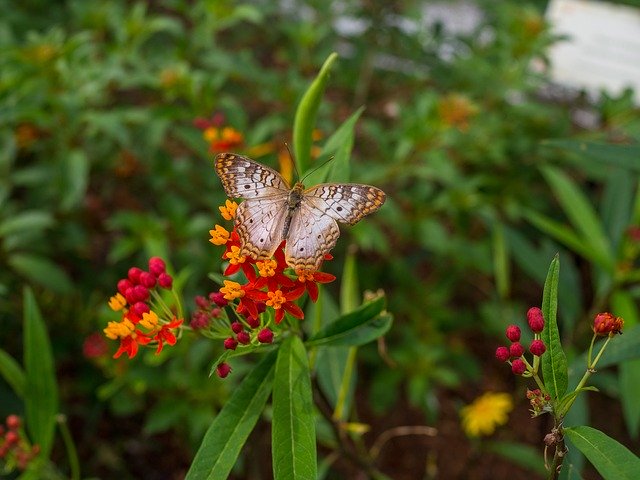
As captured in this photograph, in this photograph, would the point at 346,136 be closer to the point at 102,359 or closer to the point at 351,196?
the point at 351,196

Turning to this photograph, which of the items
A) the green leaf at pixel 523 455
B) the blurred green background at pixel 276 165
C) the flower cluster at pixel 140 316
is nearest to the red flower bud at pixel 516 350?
the flower cluster at pixel 140 316

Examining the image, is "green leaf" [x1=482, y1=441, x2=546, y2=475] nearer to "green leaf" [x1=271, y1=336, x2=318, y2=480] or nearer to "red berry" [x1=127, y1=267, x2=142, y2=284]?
"green leaf" [x1=271, y1=336, x2=318, y2=480]

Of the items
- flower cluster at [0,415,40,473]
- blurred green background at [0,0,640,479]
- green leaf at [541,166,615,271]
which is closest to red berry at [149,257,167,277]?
flower cluster at [0,415,40,473]

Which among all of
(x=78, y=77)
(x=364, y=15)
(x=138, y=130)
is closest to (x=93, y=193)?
(x=138, y=130)

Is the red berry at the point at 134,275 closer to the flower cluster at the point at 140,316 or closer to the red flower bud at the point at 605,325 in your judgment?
the flower cluster at the point at 140,316

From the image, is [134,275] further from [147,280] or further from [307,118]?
[307,118]

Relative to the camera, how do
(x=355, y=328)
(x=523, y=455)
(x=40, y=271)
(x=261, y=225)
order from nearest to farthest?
1. (x=261, y=225)
2. (x=355, y=328)
3. (x=40, y=271)
4. (x=523, y=455)

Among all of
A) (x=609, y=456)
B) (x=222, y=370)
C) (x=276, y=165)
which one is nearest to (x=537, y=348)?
(x=609, y=456)

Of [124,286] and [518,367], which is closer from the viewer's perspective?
[518,367]
